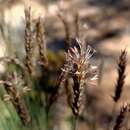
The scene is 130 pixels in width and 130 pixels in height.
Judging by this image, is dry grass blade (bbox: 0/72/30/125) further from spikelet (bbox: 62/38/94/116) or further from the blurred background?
the blurred background

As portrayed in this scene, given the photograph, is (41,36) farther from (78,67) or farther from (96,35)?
(96,35)

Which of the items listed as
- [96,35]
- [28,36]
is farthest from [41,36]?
[96,35]

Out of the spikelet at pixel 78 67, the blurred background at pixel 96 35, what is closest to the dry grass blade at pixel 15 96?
the spikelet at pixel 78 67

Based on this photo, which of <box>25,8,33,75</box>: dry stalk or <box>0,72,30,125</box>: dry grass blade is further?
<box>25,8,33,75</box>: dry stalk

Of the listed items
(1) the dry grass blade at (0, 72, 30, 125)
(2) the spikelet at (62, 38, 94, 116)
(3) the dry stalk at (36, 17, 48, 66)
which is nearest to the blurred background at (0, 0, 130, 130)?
(3) the dry stalk at (36, 17, 48, 66)

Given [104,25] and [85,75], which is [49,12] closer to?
→ [104,25]

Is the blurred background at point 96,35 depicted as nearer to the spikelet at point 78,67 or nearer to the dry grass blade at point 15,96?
the dry grass blade at point 15,96

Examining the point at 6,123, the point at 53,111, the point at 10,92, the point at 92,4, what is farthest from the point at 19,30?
the point at 10,92

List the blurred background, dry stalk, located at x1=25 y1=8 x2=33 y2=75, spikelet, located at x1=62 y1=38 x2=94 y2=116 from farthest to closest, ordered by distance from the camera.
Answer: the blurred background
dry stalk, located at x1=25 y1=8 x2=33 y2=75
spikelet, located at x1=62 y1=38 x2=94 y2=116
